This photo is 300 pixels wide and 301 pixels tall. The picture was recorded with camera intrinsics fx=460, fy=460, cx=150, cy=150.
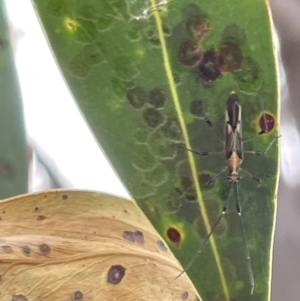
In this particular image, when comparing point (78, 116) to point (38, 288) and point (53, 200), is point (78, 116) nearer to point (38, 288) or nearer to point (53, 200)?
point (53, 200)

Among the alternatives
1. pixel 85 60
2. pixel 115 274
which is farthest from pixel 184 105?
pixel 115 274

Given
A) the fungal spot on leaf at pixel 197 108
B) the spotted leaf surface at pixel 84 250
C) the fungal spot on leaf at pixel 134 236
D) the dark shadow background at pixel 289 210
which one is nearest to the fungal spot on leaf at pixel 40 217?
the spotted leaf surface at pixel 84 250

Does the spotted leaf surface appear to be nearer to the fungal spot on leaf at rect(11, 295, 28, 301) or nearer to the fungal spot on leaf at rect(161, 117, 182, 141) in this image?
the fungal spot on leaf at rect(11, 295, 28, 301)

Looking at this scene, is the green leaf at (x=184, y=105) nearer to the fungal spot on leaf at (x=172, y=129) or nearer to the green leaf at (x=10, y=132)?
the fungal spot on leaf at (x=172, y=129)

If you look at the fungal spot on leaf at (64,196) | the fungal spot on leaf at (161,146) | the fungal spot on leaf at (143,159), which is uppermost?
the fungal spot on leaf at (161,146)

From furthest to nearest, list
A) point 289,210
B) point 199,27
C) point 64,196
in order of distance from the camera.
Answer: point 289,210 < point 64,196 < point 199,27

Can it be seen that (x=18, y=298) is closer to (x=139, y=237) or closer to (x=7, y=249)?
(x=7, y=249)
